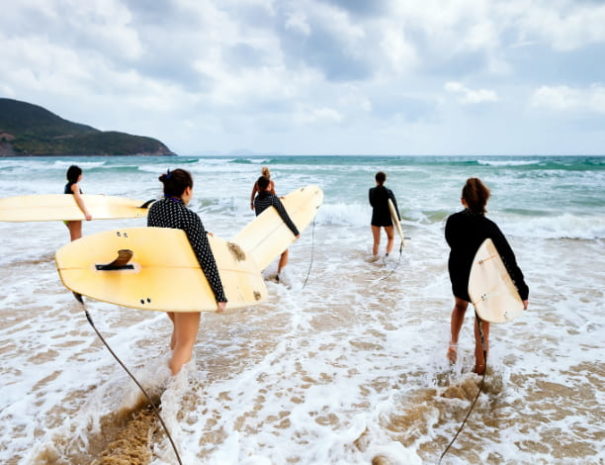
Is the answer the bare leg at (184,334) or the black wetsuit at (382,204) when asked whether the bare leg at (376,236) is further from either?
the bare leg at (184,334)

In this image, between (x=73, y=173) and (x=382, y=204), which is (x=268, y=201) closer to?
(x=382, y=204)

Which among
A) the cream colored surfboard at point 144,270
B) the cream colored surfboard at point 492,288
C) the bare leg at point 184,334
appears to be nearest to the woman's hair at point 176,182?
the cream colored surfboard at point 144,270

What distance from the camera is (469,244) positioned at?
2.79 meters

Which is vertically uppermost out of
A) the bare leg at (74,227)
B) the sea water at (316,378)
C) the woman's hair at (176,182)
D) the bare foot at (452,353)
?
the woman's hair at (176,182)

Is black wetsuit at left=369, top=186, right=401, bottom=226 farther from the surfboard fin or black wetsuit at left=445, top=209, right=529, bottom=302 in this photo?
the surfboard fin

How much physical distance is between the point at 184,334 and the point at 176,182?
109 cm

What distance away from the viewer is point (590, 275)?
5863 mm

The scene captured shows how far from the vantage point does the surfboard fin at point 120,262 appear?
7.68ft

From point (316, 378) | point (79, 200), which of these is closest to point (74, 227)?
point (79, 200)

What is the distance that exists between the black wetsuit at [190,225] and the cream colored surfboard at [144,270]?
0.15ft

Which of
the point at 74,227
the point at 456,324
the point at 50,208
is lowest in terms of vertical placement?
the point at 456,324

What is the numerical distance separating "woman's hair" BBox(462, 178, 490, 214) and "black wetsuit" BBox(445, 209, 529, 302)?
48 millimetres

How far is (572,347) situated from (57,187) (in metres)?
22.1

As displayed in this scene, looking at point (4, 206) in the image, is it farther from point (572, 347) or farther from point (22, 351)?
point (572, 347)
